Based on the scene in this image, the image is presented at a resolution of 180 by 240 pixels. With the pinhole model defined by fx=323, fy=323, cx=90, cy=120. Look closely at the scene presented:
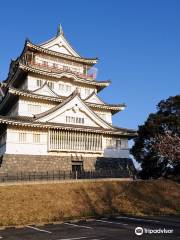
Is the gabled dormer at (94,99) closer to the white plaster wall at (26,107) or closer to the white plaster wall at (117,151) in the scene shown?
the white plaster wall at (117,151)

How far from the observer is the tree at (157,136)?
139 ft

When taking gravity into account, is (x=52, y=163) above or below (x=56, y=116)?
below

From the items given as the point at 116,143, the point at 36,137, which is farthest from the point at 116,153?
the point at 36,137

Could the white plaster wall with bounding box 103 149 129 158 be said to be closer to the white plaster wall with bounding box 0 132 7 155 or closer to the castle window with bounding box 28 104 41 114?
the castle window with bounding box 28 104 41 114

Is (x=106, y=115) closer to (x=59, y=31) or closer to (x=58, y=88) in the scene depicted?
(x=58, y=88)

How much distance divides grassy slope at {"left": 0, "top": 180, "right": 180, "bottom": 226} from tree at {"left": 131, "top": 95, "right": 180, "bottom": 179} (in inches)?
427

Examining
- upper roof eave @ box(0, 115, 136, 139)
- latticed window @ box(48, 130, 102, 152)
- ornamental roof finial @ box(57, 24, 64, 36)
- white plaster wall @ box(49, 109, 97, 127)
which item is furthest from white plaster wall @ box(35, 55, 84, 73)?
latticed window @ box(48, 130, 102, 152)

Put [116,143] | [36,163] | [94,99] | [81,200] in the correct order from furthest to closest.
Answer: [94,99]
[116,143]
[36,163]
[81,200]

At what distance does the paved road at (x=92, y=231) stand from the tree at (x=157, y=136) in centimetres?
2154

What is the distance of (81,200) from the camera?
86.4ft

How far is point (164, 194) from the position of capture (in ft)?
99.2

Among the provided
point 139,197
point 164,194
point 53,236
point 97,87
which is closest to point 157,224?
point 53,236

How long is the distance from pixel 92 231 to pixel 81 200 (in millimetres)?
9184

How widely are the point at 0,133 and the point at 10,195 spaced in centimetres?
1375
